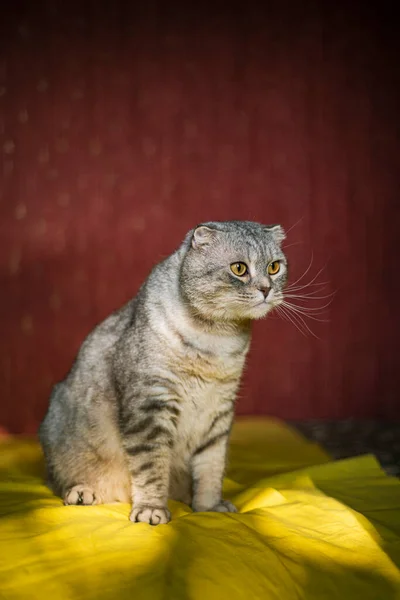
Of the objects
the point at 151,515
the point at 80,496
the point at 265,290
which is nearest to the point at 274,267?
the point at 265,290

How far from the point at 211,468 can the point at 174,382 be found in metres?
0.33

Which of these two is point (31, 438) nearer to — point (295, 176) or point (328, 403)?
point (328, 403)

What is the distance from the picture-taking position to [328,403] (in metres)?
3.75

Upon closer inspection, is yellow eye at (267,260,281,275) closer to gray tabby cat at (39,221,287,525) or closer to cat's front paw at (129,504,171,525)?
gray tabby cat at (39,221,287,525)

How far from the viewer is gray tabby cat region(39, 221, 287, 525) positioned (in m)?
1.86

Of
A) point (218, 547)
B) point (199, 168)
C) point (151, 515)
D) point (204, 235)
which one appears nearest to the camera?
point (218, 547)

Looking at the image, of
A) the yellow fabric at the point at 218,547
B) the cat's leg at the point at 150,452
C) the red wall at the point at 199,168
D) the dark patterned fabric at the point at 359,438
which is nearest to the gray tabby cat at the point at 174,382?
the cat's leg at the point at 150,452

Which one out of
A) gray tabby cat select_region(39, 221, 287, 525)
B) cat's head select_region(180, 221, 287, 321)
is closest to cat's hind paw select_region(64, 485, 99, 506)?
gray tabby cat select_region(39, 221, 287, 525)

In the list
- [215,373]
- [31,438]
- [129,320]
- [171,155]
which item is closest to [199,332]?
[215,373]

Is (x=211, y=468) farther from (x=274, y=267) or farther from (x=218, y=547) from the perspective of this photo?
(x=274, y=267)

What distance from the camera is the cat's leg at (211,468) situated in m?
1.99

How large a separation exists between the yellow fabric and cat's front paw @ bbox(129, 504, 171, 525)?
1.0 inches

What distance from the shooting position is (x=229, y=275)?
1.86m

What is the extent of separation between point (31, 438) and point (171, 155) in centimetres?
164
